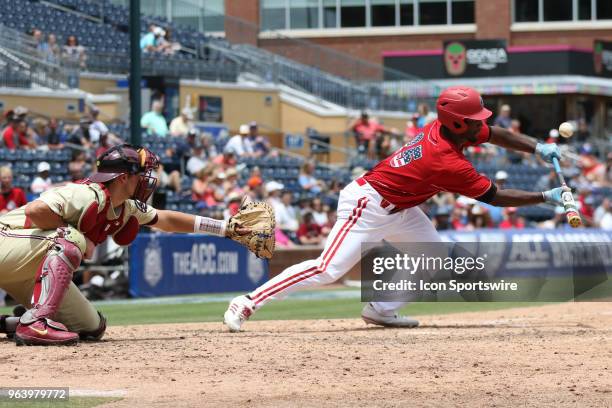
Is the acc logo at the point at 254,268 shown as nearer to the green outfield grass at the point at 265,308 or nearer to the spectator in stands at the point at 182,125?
the green outfield grass at the point at 265,308

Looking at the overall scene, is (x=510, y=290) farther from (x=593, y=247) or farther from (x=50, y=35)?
(x=50, y=35)

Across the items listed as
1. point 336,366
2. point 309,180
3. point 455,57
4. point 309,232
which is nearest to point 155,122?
point 309,180

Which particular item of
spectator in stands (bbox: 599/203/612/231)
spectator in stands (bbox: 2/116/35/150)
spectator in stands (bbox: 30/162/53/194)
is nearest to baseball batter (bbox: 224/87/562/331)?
spectator in stands (bbox: 30/162/53/194)

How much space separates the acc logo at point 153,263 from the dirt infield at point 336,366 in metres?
6.99

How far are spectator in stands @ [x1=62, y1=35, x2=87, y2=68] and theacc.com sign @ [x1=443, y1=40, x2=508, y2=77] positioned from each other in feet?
56.4

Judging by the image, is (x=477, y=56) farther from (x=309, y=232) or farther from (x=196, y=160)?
(x=309, y=232)

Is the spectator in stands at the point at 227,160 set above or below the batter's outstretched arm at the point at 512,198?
below

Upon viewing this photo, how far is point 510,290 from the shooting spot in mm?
A: 18375

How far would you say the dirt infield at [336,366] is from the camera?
6199mm

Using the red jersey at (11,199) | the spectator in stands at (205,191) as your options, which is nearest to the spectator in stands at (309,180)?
the spectator in stands at (205,191)

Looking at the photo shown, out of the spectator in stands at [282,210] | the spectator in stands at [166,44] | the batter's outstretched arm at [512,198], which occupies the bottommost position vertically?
the spectator in stands at [282,210]

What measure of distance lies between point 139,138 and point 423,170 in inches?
335

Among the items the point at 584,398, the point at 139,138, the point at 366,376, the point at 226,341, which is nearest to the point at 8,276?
the point at 226,341

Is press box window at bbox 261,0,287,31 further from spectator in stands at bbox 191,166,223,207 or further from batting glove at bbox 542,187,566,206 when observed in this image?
batting glove at bbox 542,187,566,206
